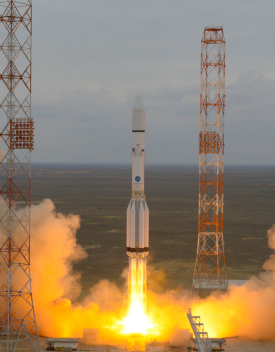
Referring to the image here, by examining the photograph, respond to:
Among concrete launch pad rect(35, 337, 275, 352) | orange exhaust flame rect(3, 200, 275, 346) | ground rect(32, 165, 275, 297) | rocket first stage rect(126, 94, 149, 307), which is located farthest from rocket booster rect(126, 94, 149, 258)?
ground rect(32, 165, 275, 297)

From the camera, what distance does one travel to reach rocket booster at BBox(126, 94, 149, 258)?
35.5 meters

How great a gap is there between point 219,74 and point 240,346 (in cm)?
2254

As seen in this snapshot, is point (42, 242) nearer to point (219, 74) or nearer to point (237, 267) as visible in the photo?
point (219, 74)

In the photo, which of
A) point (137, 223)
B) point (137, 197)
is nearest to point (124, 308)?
point (137, 223)

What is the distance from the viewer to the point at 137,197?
1406 inches

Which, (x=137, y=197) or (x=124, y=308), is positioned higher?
(x=137, y=197)

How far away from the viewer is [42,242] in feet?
129

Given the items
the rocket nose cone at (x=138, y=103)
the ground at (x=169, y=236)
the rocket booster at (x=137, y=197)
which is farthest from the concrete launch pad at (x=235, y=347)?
the rocket nose cone at (x=138, y=103)

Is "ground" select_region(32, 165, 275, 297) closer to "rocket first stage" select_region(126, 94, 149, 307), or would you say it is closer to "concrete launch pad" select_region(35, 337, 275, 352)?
"rocket first stage" select_region(126, 94, 149, 307)

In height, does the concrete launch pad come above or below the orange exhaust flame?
below

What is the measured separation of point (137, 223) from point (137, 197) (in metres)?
1.96

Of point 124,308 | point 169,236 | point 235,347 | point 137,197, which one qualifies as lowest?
point 235,347

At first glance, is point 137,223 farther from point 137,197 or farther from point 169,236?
point 169,236

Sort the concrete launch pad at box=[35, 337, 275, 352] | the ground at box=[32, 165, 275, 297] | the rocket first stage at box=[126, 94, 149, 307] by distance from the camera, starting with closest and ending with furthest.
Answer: the concrete launch pad at box=[35, 337, 275, 352] < the rocket first stage at box=[126, 94, 149, 307] < the ground at box=[32, 165, 275, 297]
